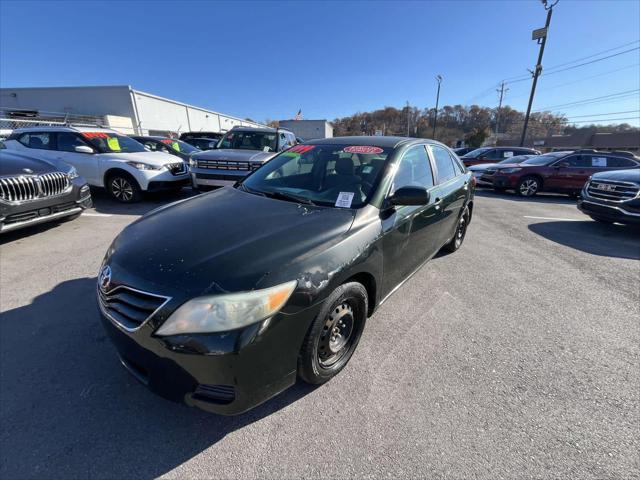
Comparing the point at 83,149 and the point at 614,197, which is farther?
the point at 83,149

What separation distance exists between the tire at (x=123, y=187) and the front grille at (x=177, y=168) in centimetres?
85

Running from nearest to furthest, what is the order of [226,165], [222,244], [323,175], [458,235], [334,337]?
[222,244] → [334,337] → [323,175] → [458,235] → [226,165]

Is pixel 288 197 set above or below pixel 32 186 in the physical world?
above

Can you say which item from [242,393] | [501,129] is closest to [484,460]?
[242,393]

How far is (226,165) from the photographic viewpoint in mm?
6738

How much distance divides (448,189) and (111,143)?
7.68 metres

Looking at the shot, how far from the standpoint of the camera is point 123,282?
1.68m

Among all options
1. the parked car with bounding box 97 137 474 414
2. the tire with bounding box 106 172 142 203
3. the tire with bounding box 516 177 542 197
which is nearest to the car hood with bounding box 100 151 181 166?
the tire with bounding box 106 172 142 203

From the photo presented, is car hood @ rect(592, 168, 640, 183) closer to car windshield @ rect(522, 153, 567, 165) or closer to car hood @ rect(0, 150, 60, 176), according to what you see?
car windshield @ rect(522, 153, 567, 165)

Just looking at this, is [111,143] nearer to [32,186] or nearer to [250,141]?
[250,141]

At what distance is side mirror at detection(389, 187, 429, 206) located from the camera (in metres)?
2.30

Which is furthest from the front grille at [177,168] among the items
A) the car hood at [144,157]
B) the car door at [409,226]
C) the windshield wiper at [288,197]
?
the car door at [409,226]

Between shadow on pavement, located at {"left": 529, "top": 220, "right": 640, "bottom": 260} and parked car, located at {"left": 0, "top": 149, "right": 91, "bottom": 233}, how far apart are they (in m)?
8.60

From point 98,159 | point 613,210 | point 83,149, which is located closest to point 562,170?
point 613,210
